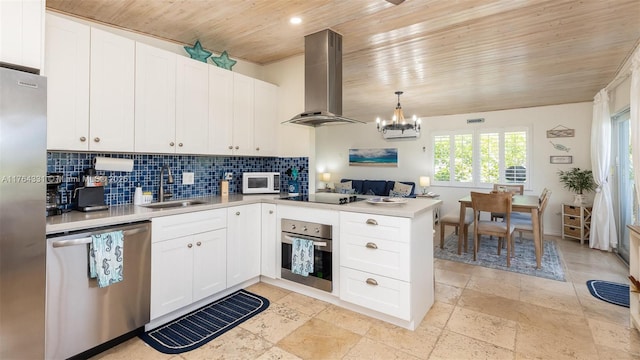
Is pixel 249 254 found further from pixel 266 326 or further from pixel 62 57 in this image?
pixel 62 57

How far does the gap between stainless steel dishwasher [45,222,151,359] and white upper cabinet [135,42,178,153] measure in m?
0.76

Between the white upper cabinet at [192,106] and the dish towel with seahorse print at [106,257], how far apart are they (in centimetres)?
99

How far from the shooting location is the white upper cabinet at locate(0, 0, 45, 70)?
1513mm

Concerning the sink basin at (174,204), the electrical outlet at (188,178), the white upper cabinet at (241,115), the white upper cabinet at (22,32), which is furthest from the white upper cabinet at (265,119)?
the white upper cabinet at (22,32)

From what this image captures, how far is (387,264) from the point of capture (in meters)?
2.21

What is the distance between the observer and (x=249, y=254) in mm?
2879

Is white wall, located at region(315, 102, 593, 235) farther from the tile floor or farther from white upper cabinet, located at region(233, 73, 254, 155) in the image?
the tile floor

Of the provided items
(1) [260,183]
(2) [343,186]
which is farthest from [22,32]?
(2) [343,186]

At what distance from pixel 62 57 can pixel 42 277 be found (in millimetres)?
1406

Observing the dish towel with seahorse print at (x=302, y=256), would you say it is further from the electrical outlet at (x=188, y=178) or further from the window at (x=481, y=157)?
the window at (x=481, y=157)

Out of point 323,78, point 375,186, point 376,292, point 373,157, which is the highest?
point 323,78

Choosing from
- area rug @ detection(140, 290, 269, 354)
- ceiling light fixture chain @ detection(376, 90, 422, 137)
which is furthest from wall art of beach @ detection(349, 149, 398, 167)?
area rug @ detection(140, 290, 269, 354)

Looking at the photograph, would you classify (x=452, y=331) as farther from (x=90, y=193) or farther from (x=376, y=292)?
(x=90, y=193)

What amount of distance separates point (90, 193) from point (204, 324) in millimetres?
1302
